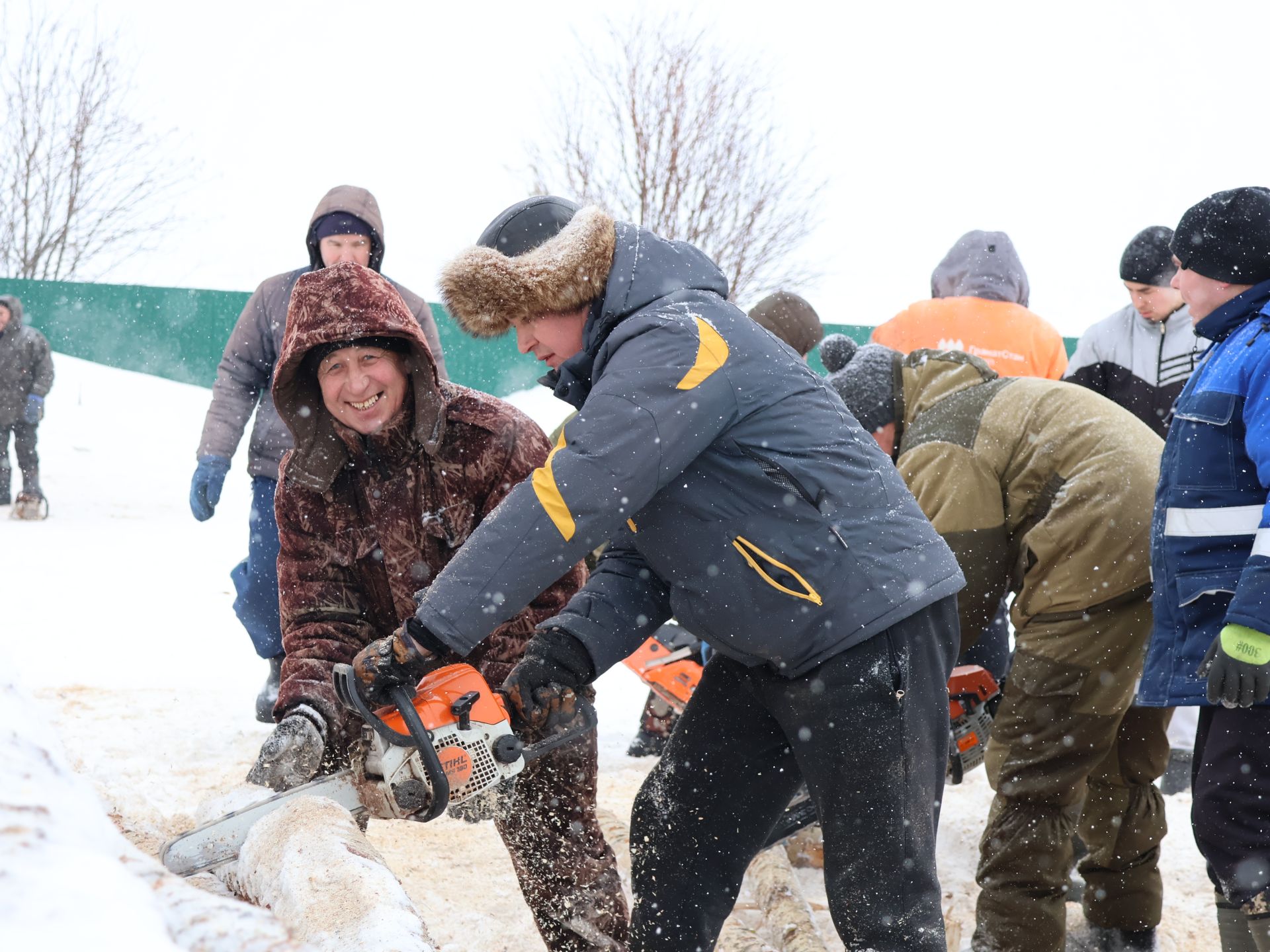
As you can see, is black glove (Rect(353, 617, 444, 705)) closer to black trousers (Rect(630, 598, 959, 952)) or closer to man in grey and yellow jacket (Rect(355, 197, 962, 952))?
man in grey and yellow jacket (Rect(355, 197, 962, 952))

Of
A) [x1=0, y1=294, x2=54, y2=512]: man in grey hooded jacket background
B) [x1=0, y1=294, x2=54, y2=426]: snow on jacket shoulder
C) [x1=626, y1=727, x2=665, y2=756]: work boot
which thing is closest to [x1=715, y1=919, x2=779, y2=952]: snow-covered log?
[x1=626, y1=727, x2=665, y2=756]: work boot

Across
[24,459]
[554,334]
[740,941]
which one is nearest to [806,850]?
[740,941]

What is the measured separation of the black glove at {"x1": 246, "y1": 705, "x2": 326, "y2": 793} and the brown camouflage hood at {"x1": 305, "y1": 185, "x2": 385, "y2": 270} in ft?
7.43

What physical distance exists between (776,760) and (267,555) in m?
2.24

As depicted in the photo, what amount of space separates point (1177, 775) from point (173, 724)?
3944 millimetres

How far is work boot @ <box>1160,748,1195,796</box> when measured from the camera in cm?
400

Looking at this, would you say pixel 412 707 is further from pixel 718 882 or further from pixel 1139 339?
pixel 1139 339

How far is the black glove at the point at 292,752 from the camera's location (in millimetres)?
2199

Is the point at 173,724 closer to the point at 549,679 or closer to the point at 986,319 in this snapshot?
the point at 549,679

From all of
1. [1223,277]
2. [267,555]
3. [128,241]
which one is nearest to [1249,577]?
[1223,277]

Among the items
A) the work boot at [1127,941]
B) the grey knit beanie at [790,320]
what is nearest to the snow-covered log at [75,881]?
the work boot at [1127,941]

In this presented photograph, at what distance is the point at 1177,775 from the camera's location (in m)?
4.03

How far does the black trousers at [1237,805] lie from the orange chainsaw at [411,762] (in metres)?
1.38

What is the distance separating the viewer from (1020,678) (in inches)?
106
